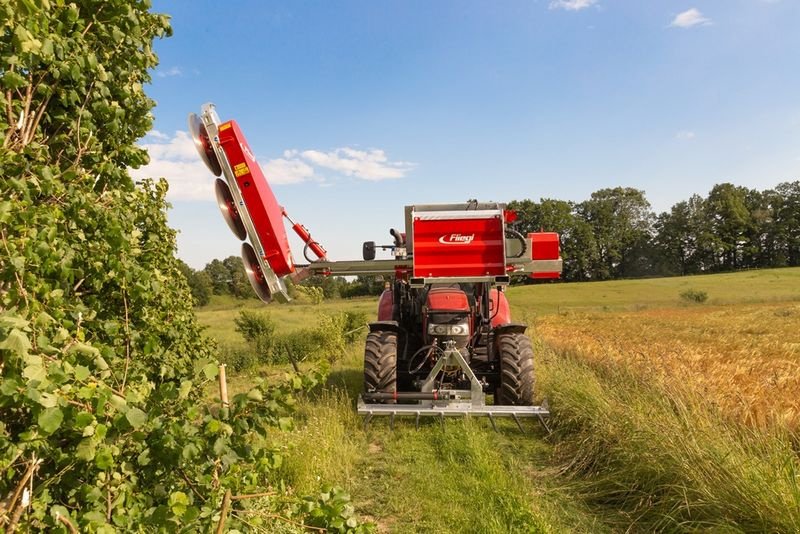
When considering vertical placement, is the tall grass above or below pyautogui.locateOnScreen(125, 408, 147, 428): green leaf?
below

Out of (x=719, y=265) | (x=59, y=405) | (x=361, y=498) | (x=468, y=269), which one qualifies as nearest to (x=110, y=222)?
(x=59, y=405)

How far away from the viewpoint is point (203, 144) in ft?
13.1

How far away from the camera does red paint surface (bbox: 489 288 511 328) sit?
6586 mm

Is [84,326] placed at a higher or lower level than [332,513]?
higher

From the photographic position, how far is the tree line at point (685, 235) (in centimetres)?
5938

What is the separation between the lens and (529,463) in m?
4.76

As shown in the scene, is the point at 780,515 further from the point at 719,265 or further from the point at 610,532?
Answer: the point at 719,265

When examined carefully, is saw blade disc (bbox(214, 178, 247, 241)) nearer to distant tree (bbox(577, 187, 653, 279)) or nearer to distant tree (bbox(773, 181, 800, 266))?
distant tree (bbox(577, 187, 653, 279))

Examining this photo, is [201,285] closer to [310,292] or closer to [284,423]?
[310,292]

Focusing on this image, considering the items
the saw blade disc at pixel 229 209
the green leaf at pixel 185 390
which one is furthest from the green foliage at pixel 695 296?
the green leaf at pixel 185 390

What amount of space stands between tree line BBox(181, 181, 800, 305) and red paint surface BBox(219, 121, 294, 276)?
52.3 meters

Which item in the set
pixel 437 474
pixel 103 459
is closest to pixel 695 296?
pixel 437 474

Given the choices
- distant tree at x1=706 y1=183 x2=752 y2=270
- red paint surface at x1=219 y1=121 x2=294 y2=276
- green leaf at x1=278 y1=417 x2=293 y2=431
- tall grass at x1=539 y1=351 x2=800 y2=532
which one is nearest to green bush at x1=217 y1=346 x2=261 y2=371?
red paint surface at x1=219 y1=121 x2=294 y2=276

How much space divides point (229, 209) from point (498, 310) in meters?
3.81
